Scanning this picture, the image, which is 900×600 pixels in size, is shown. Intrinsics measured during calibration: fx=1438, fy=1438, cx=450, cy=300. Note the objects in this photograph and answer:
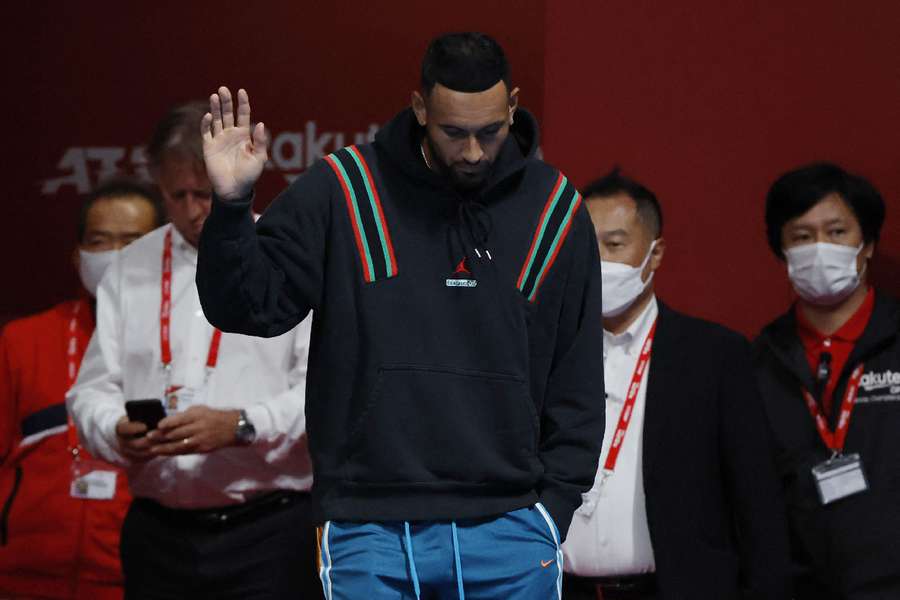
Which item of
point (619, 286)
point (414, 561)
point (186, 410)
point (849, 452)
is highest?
point (619, 286)

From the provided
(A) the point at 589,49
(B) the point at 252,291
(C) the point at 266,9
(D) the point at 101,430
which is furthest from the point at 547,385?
(C) the point at 266,9

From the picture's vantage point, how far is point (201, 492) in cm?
352

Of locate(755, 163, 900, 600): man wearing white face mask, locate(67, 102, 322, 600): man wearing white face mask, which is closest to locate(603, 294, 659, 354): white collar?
locate(755, 163, 900, 600): man wearing white face mask

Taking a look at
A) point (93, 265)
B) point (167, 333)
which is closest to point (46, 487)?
point (93, 265)

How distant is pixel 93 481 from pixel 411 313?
7.14 feet

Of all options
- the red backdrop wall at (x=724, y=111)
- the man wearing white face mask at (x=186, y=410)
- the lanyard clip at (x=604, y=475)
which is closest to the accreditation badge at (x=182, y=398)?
the man wearing white face mask at (x=186, y=410)

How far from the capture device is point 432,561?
2.46 m

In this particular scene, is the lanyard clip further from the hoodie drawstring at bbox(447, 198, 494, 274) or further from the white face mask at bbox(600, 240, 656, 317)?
the hoodie drawstring at bbox(447, 198, 494, 274)

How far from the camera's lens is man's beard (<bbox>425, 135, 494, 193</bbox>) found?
99.9 inches

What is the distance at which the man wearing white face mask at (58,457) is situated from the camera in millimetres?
4371

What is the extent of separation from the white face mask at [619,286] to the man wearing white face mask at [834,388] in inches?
24.2

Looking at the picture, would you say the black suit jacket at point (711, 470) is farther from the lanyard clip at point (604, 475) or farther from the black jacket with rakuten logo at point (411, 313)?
the black jacket with rakuten logo at point (411, 313)

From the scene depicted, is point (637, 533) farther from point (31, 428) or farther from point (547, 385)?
point (31, 428)

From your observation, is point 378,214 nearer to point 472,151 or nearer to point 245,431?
point 472,151
